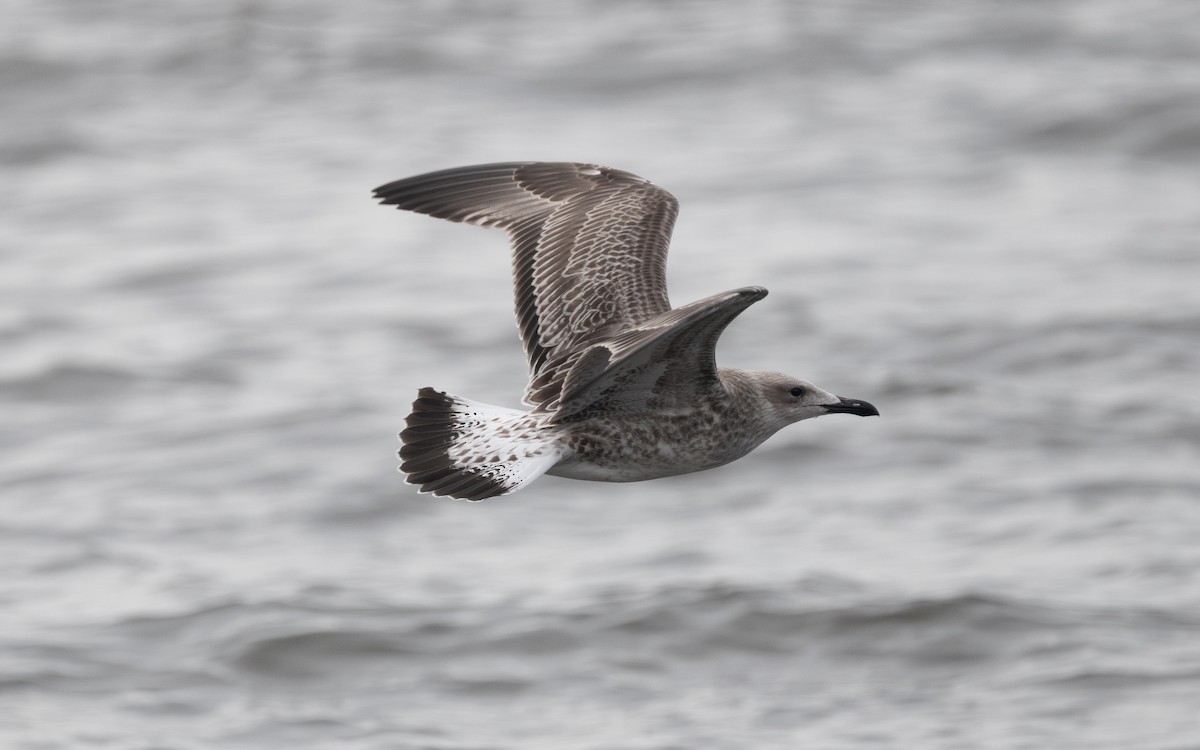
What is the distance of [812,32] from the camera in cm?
2066

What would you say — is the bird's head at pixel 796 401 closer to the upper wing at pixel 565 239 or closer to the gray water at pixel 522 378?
the upper wing at pixel 565 239

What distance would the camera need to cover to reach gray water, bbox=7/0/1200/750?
11234mm

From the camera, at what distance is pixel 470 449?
6.95 meters

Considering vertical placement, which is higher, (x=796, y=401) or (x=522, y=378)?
(x=522, y=378)

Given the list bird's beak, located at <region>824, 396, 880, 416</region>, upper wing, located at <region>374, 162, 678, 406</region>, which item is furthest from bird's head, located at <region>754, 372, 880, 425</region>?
upper wing, located at <region>374, 162, 678, 406</region>

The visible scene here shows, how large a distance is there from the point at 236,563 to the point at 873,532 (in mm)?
3922

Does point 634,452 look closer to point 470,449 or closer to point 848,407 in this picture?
point 470,449

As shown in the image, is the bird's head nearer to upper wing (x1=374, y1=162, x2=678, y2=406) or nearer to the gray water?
upper wing (x1=374, y1=162, x2=678, y2=406)

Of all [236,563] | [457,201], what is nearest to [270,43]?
[236,563]

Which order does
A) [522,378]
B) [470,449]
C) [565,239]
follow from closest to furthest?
[470,449] → [565,239] → [522,378]

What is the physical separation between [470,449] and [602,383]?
510 mm

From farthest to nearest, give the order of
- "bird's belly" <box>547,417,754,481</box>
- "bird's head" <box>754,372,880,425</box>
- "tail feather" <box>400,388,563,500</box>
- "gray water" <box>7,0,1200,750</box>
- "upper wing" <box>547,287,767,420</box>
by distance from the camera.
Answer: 1. "gray water" <box>7,0,1200,750</box>
2. "bird's head" <box>754,372,880,425</box>
3. "bird's belly" <box>547,417,754,481</box>
4. "tail feather" <box>400,388,563,500</box>
5. "upper wing" <box>547,287,767,420</box>

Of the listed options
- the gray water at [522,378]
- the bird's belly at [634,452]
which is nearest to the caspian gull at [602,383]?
the bird's belly at [634,452]

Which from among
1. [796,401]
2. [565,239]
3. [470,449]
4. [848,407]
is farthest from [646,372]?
[565,239]
